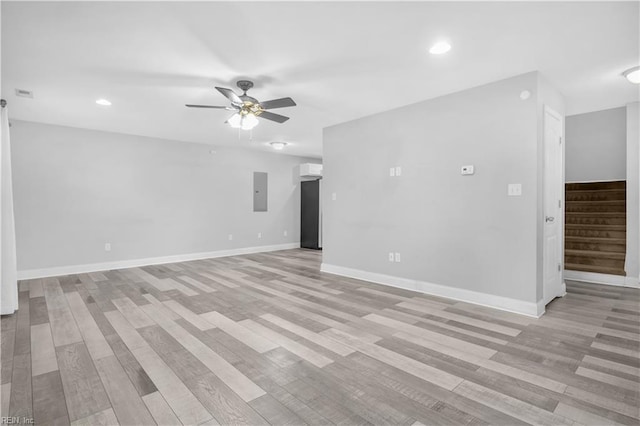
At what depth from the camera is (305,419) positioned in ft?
5.57

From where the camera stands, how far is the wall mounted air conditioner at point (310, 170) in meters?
8.43

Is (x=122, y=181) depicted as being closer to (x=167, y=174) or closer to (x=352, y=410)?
(x=167, y=174)

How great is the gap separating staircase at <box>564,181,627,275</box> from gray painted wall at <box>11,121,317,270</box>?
20.0ft

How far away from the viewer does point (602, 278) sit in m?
4.67

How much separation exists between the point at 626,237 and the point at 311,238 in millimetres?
6055

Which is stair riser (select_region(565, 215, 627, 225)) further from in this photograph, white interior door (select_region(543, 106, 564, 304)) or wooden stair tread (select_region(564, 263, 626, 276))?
white interior door (select_region(543, 106, 564, 304))

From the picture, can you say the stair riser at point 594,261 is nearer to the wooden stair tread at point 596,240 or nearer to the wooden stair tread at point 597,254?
the wooden stair tread at point 597,254

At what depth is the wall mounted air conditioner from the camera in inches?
332

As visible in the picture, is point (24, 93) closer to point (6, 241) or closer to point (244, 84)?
point (6, 241)

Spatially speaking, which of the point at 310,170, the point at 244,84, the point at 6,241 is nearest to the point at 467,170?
the point at 244,84

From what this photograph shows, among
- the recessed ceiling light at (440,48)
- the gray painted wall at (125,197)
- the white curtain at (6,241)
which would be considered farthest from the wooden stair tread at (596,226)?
the white curtain at (6,241)

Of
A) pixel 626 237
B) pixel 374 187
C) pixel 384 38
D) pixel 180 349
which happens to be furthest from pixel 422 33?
pixel 626 237

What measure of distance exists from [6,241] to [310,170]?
6039mm

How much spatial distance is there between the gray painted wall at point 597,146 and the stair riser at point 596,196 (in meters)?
0.22
